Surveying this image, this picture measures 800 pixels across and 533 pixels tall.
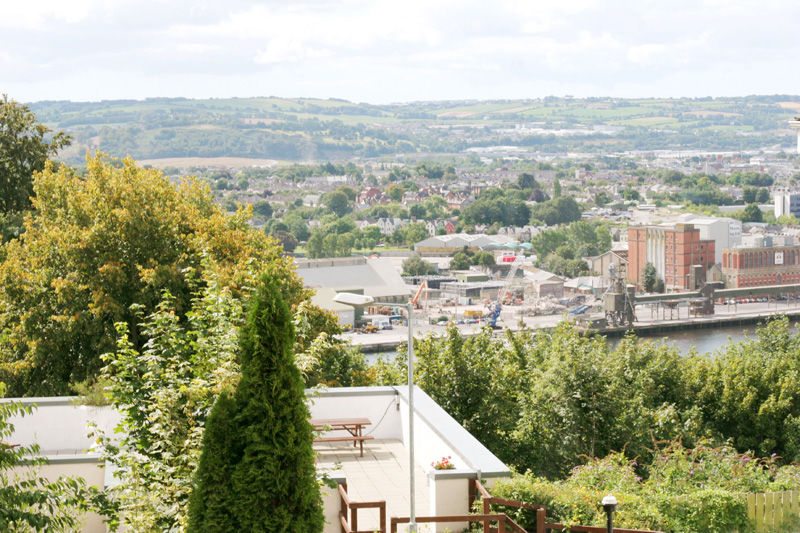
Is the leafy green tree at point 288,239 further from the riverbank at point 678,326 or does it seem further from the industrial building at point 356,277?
the riverbank at point 678,326

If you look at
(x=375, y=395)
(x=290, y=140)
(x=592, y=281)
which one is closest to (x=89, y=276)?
(x=375, y=395)

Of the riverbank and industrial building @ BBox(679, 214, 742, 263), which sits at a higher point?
industrial building @ BBox(679, 214, 742, 263)

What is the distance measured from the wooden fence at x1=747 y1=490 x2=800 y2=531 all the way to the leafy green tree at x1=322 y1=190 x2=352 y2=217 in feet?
431

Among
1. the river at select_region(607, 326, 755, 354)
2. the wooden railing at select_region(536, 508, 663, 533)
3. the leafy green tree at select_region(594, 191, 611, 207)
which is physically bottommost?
the river at select_region(607, 326, 755, 354)

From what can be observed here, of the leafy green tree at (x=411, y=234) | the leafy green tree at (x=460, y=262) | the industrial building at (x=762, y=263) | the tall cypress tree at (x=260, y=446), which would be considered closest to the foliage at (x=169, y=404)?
the tall cypress tree at (x=260, y=446)

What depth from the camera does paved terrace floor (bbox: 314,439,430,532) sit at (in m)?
5.64

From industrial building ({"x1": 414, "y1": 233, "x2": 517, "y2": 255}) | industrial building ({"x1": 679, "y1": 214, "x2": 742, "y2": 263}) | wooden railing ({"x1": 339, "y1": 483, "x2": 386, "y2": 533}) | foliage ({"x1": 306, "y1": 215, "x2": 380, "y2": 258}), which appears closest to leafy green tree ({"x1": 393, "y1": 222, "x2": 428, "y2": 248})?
industrial building ({"x1": 414, "y1": 233, "x2": 517, "y2": 255})

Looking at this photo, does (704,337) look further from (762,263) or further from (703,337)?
(762,263)

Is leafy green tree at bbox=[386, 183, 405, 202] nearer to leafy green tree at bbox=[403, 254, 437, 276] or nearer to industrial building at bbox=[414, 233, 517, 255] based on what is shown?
industrial building at bbox=[414, 233, 517, 255]

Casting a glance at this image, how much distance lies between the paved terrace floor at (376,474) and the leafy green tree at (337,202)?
131m

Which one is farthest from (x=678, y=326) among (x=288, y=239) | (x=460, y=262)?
(x=288, y=239)

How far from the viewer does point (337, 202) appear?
139m

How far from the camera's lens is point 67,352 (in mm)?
11734

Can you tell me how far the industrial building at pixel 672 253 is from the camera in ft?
318
